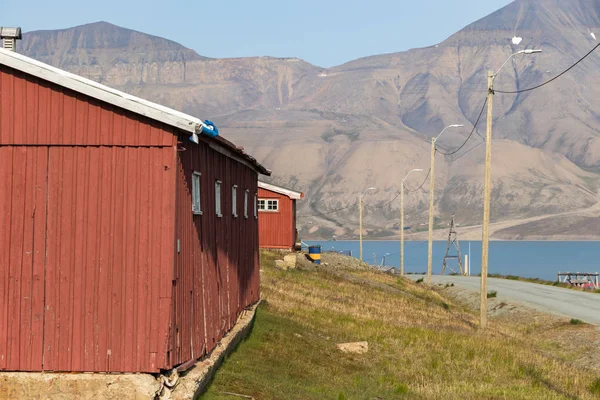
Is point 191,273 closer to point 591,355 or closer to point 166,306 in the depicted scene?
point 166,306

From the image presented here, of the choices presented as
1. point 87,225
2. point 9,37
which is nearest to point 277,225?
point 9,37

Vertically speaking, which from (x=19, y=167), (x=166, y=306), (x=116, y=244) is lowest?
(x=166, y=306)

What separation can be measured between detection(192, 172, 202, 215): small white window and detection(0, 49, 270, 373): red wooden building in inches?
42.9

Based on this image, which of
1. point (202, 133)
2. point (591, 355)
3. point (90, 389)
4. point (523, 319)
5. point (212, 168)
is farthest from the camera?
point (523, 319)

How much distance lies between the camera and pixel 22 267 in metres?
15.2

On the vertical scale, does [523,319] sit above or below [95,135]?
below

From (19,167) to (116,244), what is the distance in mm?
2131

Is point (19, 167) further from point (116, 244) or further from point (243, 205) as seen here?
point (243, 205)

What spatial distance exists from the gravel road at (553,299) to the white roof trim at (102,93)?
27107mm

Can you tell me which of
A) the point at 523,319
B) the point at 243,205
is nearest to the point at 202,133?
the point at 243,205

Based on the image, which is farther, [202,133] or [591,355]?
[591,355]

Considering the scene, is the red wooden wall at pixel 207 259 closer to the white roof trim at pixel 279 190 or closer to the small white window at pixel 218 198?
the small white window at pixel 218 198

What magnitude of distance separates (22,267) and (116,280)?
161cm

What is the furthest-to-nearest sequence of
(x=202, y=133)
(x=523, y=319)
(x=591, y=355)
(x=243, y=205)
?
(x=523, y=319) < (x=591, y=355) < (x=243, y=205) < (x=202, y=133)
